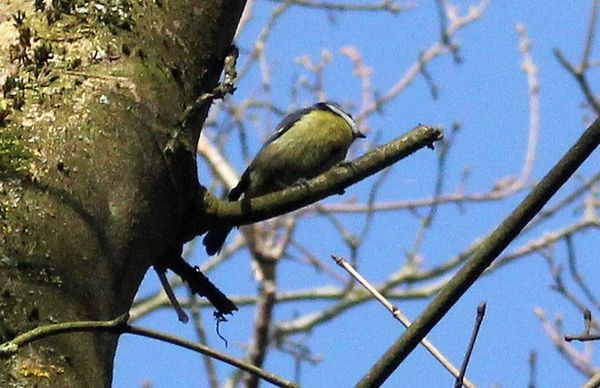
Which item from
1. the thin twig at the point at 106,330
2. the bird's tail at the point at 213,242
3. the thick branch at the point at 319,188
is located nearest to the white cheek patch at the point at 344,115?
the bird's tail at the point at 213,242

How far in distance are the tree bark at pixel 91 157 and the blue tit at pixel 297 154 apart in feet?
5.66

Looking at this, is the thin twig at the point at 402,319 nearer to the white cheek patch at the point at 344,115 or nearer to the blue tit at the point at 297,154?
the blue tit at the point at 297,154

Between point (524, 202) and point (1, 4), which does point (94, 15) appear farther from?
point (524, 202)

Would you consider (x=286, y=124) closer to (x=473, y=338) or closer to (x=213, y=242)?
(x=213, y=242)

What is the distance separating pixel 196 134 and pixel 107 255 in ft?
0.70

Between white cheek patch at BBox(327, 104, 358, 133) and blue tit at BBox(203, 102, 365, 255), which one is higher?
white cheek patch at BBox(327, 104, 358, 133)

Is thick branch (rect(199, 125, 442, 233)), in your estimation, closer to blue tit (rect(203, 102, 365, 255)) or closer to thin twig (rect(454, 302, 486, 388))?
thin twig (rect(454, 302, 486, 388))

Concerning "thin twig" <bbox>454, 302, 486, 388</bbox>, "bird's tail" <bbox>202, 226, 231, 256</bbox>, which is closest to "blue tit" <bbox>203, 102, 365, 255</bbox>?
"bird's tail" <bbox>202, 226, 231, 256</bbox>

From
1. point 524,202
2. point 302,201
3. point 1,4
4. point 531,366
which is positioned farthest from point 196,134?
point 531,366

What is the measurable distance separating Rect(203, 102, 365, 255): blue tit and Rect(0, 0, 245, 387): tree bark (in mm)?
1724

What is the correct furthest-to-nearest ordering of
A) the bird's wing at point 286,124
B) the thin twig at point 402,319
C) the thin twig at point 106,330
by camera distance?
the bird's wing at point 286,124 < the thin twig at point 402,319 < the thin twig at point 106,330

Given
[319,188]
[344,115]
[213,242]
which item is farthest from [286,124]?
[319,188]

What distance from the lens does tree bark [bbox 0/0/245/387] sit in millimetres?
1030

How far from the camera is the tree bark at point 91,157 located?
3.38ft
